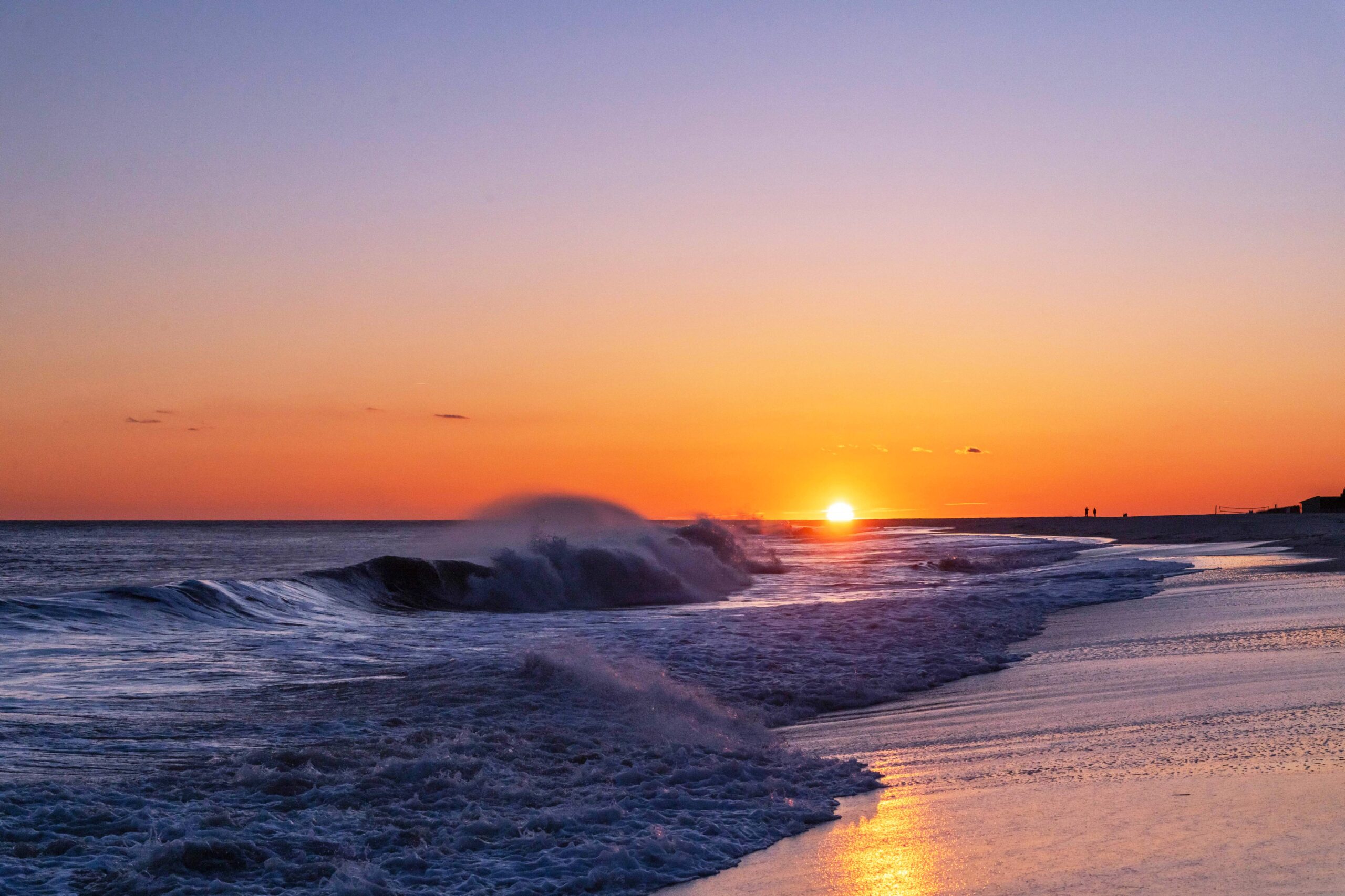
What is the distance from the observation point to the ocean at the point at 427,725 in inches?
184

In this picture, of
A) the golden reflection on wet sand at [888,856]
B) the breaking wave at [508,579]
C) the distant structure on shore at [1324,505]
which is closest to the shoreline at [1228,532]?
the distant structure on shore at [1324,505]

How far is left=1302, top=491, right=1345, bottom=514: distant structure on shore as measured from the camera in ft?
214

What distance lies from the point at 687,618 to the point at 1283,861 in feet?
39.6

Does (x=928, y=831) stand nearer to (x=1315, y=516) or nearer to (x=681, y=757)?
(x=681, y=757)

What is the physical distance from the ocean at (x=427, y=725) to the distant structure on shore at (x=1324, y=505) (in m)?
56.0

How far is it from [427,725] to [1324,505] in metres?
74.7

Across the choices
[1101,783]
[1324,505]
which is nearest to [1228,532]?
[1324,505]

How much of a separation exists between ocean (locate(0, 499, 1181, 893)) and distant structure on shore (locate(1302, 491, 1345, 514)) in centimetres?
5600

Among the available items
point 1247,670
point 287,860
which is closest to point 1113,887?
point 287,860

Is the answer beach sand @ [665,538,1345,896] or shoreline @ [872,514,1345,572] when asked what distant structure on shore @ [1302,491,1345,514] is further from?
beach sand @ [665,538,1345,896]

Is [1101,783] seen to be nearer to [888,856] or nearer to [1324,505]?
[888,856]

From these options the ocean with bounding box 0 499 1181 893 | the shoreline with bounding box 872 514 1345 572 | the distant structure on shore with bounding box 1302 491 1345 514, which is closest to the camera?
the ocean with bounding box 0 499 1181 893

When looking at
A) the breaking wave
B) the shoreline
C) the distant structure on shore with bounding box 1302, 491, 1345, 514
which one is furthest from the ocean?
the distant structure on shore with bounding box 1302, 491, 1345, 514

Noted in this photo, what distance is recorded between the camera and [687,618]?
1575 centimetres
